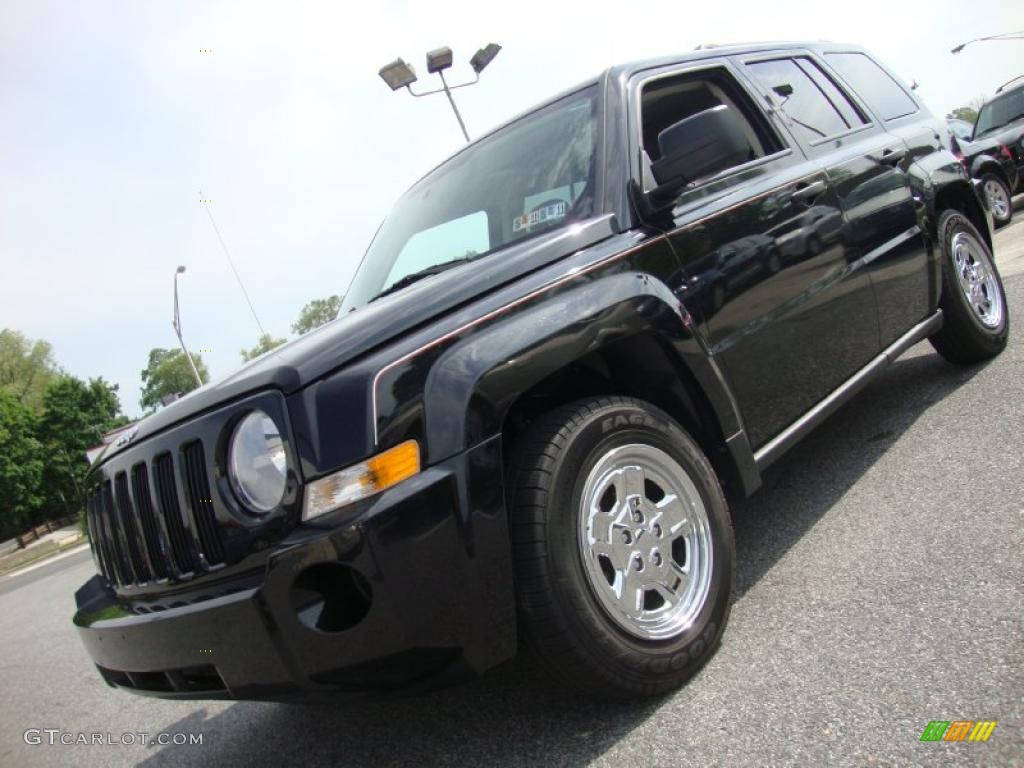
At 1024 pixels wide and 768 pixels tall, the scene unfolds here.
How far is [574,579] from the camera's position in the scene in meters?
1.99

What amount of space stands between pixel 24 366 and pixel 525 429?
65.7 meters

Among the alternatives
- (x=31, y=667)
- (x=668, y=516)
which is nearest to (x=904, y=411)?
(x=668, y=516)

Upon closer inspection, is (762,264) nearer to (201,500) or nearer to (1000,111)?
(201,500)

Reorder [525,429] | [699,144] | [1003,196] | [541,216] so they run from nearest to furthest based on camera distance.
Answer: [525,429], [699,144], [541,216], [1003,196]

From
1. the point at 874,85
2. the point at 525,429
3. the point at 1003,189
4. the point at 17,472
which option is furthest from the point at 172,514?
the point at 17,472

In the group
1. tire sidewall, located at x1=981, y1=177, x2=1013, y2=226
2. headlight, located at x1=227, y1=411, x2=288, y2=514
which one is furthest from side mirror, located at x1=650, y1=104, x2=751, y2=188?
tire sidewall, located at x1=981, y1=177, x2=1013, y2=226

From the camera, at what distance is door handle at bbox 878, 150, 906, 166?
383 centimetres

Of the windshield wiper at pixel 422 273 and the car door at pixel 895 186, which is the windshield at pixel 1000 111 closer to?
the car door at pixel 895 186

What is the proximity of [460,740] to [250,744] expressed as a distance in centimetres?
101

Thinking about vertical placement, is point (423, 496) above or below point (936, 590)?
above

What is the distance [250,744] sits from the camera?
288 cm

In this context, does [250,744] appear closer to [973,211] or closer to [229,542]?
[229,542]

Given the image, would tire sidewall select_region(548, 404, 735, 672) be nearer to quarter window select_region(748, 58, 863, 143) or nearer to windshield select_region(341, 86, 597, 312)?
A: windshield select_region(341, 86, 597, 312)

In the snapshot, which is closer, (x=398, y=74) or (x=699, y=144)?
(x=699, y=144)
